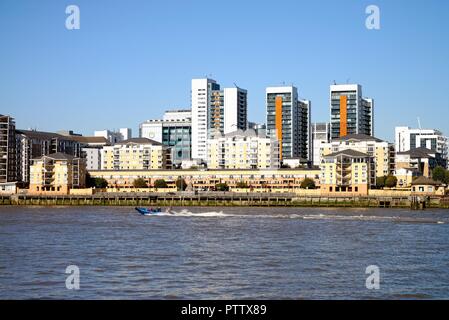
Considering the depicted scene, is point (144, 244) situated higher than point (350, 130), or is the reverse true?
point (350, 130)

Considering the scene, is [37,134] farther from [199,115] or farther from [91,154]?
[199,115]

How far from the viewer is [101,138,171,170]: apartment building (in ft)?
499

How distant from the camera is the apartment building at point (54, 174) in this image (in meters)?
125

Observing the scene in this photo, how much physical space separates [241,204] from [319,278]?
79390mm

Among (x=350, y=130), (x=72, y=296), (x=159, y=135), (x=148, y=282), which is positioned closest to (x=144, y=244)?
(x=148, y=282)

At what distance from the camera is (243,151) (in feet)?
504

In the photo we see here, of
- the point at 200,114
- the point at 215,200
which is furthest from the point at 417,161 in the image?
the point at 215,200

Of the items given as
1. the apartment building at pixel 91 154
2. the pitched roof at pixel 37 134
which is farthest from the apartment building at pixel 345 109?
the pitched roof at pixel 37 134

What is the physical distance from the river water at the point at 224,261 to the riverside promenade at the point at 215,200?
45244 millimetres

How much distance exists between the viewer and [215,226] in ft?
196

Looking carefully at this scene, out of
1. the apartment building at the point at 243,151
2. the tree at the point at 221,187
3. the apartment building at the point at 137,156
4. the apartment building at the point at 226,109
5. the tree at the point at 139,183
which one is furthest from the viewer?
the apartment building at the point at 226,109

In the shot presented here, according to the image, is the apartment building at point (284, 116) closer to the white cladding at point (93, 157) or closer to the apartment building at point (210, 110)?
the apartment building at point (210, 110)
